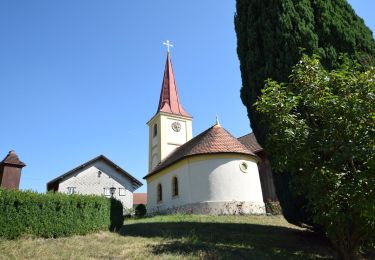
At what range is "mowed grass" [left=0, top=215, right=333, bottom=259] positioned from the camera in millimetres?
9719

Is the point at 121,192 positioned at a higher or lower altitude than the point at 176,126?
lower

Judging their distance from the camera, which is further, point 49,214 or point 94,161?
point 94,161

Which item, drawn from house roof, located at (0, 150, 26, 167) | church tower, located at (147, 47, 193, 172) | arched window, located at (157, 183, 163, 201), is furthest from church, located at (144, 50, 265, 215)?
house roof, located at (0, 150, 26, 167)

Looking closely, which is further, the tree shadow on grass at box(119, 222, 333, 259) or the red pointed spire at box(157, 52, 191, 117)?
the red pointed spire at box(157, 52, 191, 117)

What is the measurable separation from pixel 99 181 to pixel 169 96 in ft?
44.7

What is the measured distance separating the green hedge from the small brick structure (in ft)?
20.7

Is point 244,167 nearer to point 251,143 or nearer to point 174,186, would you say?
point 174,186

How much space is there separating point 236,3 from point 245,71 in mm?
4018

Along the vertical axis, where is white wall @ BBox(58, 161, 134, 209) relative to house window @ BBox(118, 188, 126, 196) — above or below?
above

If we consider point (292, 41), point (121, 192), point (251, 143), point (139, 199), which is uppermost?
point (251, 143)

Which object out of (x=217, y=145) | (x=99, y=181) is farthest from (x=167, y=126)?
(x=217, y=145)

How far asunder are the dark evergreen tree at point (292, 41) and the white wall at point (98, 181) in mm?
27472

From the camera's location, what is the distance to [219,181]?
2400 cm

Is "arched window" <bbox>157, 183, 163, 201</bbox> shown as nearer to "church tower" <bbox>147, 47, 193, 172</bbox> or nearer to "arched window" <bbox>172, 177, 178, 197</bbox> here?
"arched window" <bbox>172, 177, 178, 197</bbox>
